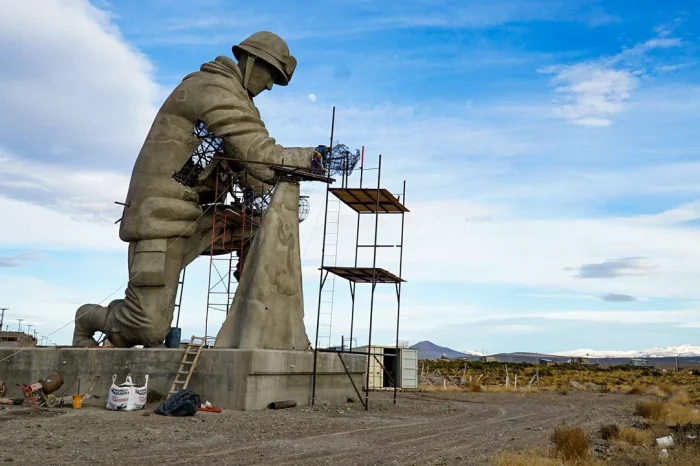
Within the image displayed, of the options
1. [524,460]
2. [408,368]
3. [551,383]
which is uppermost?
[408,368]

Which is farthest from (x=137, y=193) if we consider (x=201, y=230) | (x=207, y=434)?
(x=207, y=434)

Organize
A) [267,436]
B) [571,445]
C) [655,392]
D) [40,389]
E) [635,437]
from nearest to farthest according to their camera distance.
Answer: [571,445], [267,436], [635,437], [40,389], [655,392]

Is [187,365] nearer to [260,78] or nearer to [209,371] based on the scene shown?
[209,371]

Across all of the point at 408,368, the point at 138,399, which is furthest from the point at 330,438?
the point at 408,368

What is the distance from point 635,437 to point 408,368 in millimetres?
21156

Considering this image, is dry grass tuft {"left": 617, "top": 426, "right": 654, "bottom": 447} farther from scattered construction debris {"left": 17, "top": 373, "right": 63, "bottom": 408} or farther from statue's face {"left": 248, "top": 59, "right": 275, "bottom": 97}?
statue's face {"left": 248, "top": 59, "right": 275, "bottom": 97}

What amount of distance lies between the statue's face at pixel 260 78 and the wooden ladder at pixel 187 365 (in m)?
8.04

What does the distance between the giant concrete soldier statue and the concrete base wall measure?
2.30 m

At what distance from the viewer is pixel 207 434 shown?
42.6ft

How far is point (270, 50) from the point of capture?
70.1ft

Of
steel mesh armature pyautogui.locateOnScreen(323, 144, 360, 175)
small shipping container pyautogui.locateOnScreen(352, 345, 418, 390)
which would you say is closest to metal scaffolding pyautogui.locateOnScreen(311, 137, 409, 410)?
steel mesh armature pyautogui.locateOnScreen(323, 144, 360, 175)

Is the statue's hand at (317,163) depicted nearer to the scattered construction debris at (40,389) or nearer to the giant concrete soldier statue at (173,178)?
the giant concrete soldier statue at (173,178)

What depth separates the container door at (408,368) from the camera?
34406 mm

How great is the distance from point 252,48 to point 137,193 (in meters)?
5.47
